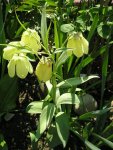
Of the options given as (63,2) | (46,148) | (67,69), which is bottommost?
(46,148)

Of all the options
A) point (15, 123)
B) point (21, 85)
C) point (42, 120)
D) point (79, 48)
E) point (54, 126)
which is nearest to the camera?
point (79, 48)

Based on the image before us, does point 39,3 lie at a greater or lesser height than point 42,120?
greater

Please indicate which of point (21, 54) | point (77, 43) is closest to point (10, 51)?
point (21, 54)

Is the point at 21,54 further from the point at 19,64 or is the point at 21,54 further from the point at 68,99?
the point at 68,99

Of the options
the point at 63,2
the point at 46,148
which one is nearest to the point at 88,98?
the point at 46,148

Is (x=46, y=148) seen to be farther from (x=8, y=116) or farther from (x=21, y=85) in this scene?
(x=21, y=85)

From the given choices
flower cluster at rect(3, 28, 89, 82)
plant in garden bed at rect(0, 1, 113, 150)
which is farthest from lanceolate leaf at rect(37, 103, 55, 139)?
flower cluster at rect(3, 28, 89, 82)

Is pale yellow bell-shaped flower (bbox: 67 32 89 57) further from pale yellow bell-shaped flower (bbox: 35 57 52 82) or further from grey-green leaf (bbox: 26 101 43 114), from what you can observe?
grey-green leaf (bbox: 26 101 43 114)
